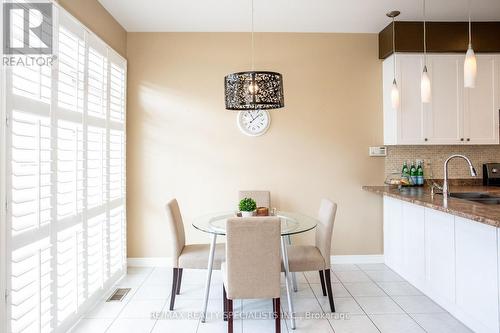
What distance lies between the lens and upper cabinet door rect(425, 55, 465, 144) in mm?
3650

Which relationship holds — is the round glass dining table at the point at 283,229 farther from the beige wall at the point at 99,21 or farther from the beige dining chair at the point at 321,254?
the beige wall at the point at 99,21

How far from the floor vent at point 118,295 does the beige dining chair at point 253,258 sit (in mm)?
1295

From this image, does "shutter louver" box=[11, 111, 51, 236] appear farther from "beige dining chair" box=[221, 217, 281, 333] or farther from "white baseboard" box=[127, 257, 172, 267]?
"white baseboard" box=[127, 257, 172, 267]

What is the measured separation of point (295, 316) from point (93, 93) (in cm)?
252

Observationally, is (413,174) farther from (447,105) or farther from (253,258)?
(253,258)

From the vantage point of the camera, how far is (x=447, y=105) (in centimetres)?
365

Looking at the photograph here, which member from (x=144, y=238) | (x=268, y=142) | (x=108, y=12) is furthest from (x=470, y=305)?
(x=108, y=12)

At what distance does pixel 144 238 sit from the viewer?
389 centimetres

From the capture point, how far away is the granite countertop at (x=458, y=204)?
2053 mm

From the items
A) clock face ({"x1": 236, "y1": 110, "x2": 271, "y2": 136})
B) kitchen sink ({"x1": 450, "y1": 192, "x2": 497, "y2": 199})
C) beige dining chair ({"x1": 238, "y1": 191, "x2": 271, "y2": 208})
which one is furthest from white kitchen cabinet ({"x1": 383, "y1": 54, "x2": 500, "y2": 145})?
beige dining chair ({"x1": 238, "y1": 191, "x2": 271, "y2": 208})

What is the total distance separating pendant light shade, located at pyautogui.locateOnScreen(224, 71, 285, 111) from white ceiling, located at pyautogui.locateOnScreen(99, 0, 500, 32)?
113 centimetres

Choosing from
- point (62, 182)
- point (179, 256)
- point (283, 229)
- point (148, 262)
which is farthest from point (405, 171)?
point (62, 182)

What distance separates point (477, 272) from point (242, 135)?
8.33ft

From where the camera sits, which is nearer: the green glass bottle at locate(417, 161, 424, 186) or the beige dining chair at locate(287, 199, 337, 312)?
Result: the beige dining chair at locate(287, 199, 337, 312)
